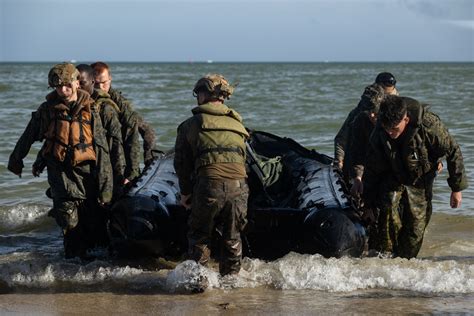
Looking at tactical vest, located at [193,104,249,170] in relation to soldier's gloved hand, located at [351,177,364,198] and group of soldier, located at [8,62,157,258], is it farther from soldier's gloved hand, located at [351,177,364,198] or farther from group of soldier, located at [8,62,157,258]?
soldier's gloved hand, located at [351,177,364,198]

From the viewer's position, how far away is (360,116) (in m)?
6.98

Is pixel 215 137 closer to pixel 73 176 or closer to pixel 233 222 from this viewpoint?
pixel 233 222

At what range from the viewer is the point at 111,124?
264 inches

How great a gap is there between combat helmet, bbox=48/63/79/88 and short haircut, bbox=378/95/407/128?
2.26 metres

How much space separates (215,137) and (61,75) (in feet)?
4.22

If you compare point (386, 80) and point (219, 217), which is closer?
point (219, 217)

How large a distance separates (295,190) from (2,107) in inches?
682

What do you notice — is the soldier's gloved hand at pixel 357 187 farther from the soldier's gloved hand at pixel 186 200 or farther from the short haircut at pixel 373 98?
the soldier's gloved hand at pixel 186 200

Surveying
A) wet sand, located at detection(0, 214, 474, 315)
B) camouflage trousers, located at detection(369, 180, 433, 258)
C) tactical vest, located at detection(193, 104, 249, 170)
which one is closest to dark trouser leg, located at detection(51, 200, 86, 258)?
wet sand, located at detection(0, 214, 474, 315)

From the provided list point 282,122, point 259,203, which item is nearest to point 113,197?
point 259,203

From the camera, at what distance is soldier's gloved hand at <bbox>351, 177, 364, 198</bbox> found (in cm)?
683

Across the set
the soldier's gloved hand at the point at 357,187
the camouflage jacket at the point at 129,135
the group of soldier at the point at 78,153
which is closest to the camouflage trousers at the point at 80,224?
the group of soldier at the point at 78,153

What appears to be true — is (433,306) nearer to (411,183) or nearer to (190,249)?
(411,183)

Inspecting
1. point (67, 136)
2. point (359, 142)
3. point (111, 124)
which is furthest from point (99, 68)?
point (359, 142)
